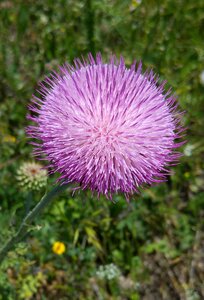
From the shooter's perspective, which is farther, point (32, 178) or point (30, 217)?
point (32, 178)

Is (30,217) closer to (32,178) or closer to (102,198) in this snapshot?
(32,178)

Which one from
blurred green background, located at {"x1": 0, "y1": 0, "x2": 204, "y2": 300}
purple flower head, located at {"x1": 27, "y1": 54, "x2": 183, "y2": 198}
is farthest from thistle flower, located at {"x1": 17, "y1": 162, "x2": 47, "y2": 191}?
purple flower head, located at {"x1": 27, "y1": 54, "x2": 183, "y2": 198}

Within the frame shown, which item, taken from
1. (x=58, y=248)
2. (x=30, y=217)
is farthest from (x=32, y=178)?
(x=58, y=248)

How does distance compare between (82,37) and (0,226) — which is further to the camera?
(82,37)

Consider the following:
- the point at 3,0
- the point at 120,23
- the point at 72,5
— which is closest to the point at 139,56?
the point at 120,23

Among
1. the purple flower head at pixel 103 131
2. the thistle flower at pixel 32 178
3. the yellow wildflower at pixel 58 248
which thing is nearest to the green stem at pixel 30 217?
the purple flower head at pixel 103 131

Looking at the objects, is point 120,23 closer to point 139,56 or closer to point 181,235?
point 139,56
